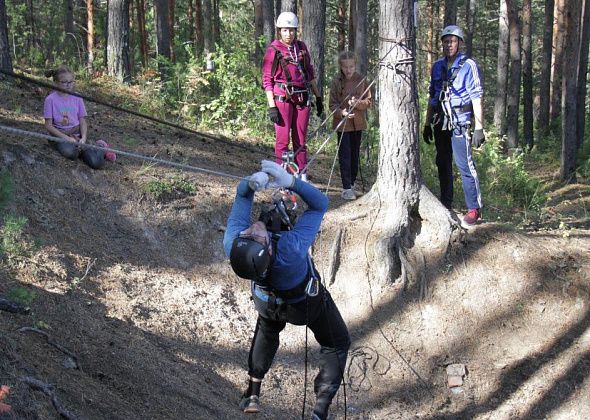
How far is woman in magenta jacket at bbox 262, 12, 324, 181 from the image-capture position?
8930 millimetres

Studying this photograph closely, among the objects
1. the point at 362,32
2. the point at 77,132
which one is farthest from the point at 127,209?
the point at 362,32

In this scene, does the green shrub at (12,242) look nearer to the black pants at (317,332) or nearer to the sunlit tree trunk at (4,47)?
the black pants at (317,332)

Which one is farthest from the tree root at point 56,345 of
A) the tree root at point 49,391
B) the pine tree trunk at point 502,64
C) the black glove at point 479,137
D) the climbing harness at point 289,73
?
the pine tree trunk at point 502,64

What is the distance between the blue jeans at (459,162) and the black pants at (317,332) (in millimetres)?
3521

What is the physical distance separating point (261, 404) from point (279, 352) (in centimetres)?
101

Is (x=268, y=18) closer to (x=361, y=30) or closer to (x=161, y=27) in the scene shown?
(x=361, y=30)

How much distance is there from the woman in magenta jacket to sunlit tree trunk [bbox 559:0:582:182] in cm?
1065

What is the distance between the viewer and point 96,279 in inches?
289

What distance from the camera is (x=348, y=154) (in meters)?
9.62

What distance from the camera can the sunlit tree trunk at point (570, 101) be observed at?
17.7m

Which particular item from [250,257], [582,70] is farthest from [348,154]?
[582,70]

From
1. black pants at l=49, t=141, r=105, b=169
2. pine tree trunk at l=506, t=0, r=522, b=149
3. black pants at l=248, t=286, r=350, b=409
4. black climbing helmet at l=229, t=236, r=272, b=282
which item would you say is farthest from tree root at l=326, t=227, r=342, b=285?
pine tree trunk at l=506, t=0, r=522, b=149

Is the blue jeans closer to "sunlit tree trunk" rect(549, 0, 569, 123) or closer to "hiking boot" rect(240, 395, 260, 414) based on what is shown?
"hiking boot" rect(240, 395, 260, 414)

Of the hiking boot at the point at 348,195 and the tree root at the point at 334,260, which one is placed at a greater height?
the hiking boot at the point at 348,195
